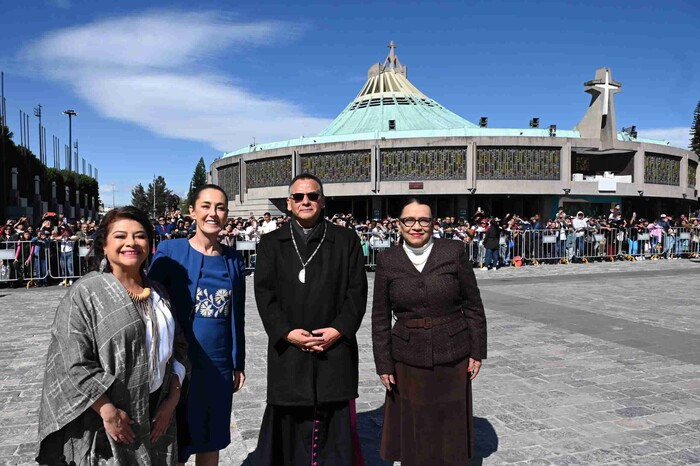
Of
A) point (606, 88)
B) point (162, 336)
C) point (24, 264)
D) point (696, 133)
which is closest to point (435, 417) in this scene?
point (162, 336)

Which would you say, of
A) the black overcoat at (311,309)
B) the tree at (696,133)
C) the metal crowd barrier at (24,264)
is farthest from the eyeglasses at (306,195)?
the tree at (696,133)

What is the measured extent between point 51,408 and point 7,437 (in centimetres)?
268

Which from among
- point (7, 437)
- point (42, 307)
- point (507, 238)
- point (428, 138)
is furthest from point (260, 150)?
point (7, 437)

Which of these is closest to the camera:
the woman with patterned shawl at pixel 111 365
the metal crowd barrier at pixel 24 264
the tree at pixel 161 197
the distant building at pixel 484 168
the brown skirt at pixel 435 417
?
the woman with patterned shawl at pixel 111 365

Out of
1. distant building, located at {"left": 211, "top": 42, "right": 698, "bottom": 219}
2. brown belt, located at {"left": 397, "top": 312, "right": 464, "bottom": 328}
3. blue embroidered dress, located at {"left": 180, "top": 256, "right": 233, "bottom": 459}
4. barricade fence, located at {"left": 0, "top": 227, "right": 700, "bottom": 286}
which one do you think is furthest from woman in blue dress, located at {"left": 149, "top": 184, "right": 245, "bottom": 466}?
distant building, located at {"left": 211, "top": 42, "right": 698, "bottom": 219}

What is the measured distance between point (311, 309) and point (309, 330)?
0.12m

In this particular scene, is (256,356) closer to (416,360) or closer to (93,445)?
(416,360)

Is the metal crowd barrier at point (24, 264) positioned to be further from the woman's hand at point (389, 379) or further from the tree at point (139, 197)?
the tree at point (139, 197)

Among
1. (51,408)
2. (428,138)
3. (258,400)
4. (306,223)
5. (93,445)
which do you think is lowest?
(258,400)

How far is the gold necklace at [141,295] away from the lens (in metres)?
2.55

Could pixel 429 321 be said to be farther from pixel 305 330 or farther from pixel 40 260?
pixel 40 260

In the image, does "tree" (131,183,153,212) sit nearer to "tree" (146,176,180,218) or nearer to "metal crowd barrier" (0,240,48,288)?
"tree" (146,176,180,218)

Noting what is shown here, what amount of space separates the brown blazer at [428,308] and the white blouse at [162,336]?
4.23 feet

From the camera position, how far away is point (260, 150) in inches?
1508
